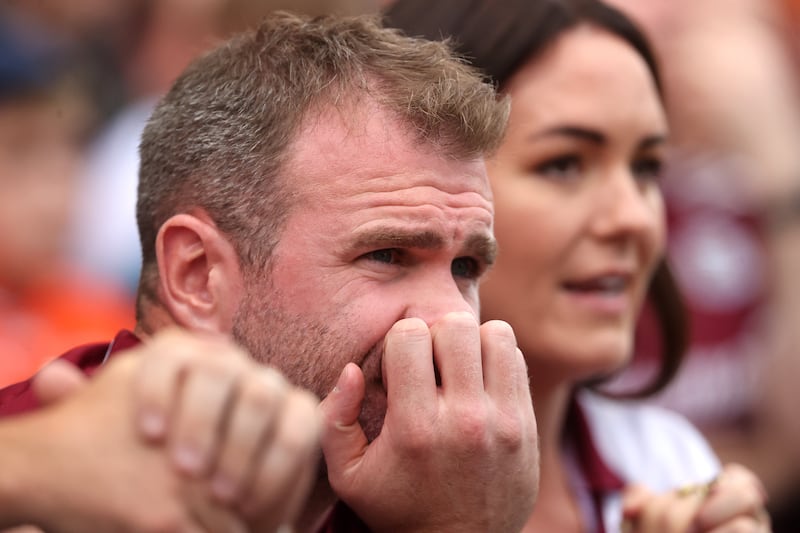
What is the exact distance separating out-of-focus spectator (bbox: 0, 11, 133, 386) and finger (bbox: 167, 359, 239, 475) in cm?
286

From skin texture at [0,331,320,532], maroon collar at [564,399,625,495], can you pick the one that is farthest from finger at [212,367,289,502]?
maroon collar at [564,399,625,495]

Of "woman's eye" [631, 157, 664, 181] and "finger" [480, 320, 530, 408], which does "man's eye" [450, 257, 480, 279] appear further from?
"woman's eye" [631, 157, 664, 181]

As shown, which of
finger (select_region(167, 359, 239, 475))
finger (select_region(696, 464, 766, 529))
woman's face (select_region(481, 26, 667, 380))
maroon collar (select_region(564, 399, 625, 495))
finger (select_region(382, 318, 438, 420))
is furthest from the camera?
maroon collar (select_region(564, 399, 625, 495))

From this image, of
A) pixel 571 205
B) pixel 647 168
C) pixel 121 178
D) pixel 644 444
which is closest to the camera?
pixel 571 205

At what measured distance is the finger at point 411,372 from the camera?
2.22 meters

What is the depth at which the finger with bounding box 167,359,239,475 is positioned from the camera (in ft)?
4.95

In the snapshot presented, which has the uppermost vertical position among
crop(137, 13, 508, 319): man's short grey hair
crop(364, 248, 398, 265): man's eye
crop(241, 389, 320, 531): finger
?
crop(137, 13, 508, 319): man's short grey hair

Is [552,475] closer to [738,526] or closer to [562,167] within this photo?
[738,526]

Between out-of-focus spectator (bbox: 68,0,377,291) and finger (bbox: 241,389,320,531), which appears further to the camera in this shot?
out-of-focus spectator (bbox: 68,0,377,291)

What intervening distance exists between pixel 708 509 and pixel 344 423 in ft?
3.35

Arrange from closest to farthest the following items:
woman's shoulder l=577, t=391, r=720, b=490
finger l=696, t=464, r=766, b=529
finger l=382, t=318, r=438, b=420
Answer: finger l=382, t=318, r=438, b=420, finger l=696, t=464, r=766, b=529, woman's shoulder l=577, t=391, r=720, b=490

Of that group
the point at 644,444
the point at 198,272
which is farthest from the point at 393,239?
the point at 644,444

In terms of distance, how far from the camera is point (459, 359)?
7.38ft

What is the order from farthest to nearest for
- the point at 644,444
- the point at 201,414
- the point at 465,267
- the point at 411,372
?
the point at 644,444, the point at 465,267, the point at 411,372, the point at 201,414
